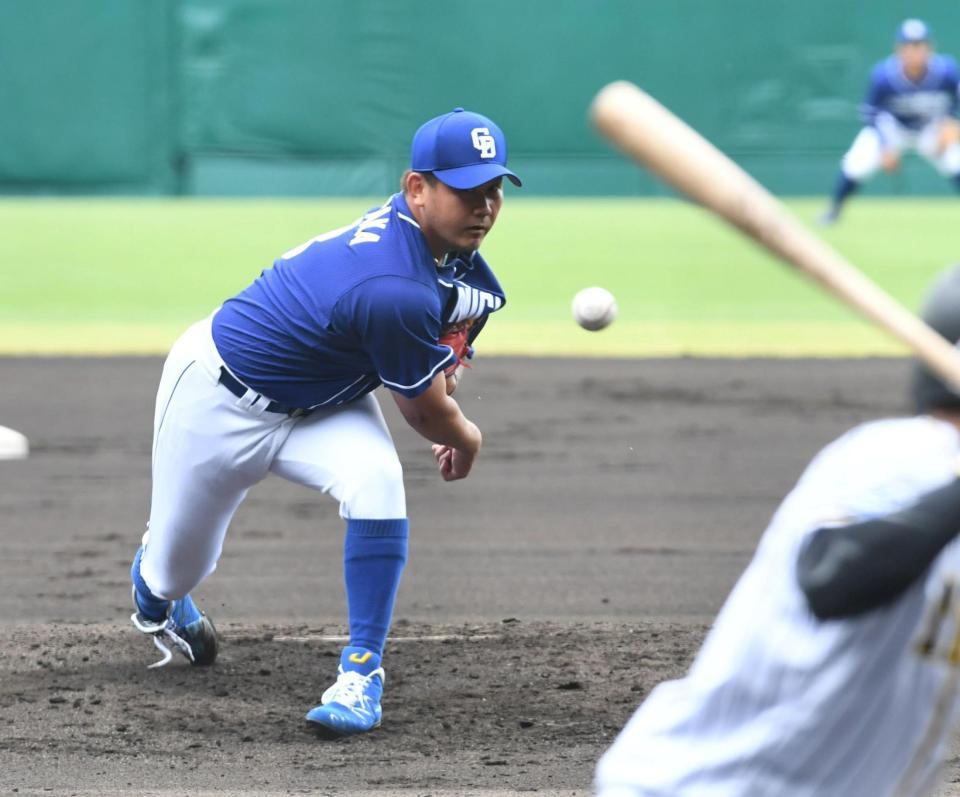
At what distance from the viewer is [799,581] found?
68.9 inches

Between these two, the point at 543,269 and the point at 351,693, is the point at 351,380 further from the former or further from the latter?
the point at 543,269

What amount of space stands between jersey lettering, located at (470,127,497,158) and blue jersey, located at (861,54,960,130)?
12.3 m

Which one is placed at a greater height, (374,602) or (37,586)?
(374,602)

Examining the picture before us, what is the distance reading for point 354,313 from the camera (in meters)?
3.69

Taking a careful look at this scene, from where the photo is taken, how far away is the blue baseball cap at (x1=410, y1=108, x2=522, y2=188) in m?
3.68

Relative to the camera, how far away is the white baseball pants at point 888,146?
14.6 metres

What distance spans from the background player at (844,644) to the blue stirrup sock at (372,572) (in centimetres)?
199

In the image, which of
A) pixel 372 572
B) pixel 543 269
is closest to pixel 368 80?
pixel 543 269

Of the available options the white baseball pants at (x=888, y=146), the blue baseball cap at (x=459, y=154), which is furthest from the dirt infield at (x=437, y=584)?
the white baseball pants at (x=888, y=146)

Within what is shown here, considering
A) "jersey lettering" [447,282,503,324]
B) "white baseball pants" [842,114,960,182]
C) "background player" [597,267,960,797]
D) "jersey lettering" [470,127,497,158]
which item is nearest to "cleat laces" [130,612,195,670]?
"jersey lettering" [447,282,503,324]

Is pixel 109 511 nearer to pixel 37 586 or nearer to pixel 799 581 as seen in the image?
pixel 37 586

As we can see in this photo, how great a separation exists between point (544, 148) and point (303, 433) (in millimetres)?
13470

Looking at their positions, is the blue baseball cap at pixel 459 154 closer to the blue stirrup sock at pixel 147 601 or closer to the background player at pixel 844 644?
the blue stirrup sock at pixel 147 601

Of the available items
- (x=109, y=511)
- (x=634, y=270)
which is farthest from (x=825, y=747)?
(x=634, y=270)
